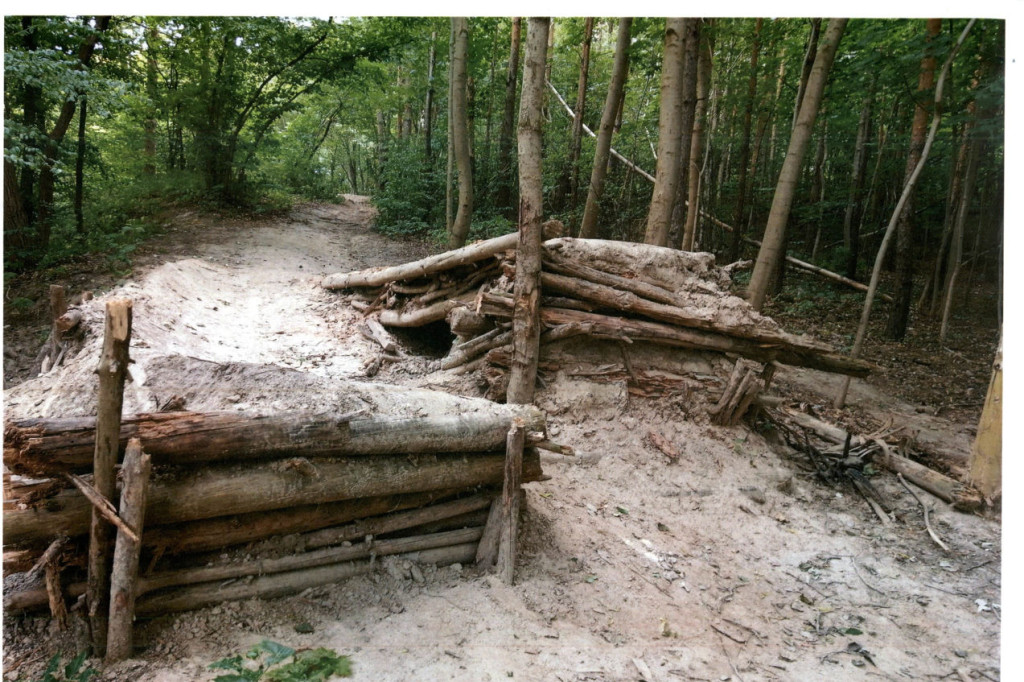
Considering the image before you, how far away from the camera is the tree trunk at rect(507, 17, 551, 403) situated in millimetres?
4754

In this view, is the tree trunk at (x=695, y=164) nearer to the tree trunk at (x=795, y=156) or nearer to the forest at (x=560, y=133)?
the forest at (x=560, y=133)

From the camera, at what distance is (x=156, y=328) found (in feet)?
18.0

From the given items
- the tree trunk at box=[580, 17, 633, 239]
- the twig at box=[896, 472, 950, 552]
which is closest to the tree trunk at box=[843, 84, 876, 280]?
the tree trunk at box=[580, 17, 633, 239]

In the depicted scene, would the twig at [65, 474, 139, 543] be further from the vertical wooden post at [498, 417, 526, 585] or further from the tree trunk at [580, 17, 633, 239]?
the tree trunk at [580, 17, 633, 239]

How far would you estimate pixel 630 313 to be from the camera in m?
5.62

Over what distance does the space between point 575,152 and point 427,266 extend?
277 inches

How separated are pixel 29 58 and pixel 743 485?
24.3 ft

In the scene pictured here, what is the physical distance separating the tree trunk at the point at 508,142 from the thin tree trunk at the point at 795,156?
820 centimetres

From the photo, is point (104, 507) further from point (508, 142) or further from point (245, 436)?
point (508, 142)

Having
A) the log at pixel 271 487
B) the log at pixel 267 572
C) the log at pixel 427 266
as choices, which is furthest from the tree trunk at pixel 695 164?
the log at pixel 267 572

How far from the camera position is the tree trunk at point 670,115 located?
657 cm

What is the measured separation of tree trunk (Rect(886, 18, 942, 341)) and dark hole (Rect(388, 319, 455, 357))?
7.37 metres

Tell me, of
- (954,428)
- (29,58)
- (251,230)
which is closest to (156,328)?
(29,58)

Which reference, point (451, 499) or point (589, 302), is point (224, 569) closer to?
point (451, 499)
